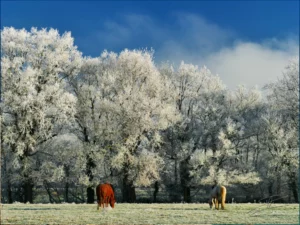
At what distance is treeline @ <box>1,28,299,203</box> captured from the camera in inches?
1746

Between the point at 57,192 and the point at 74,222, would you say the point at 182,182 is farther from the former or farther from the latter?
the point at 74,222

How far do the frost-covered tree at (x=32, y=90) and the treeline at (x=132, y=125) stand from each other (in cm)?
10

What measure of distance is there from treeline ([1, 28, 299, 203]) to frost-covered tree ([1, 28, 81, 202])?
103 mm

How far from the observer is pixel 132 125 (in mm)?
46469

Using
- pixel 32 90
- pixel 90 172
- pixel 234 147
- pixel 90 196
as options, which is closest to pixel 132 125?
pixel 90 172

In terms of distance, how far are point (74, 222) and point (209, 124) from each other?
132 ft

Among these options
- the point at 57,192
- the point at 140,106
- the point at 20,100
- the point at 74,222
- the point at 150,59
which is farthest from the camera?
the point at 57,192

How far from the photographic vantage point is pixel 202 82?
57.2m

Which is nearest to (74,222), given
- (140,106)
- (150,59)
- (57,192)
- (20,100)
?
(20,100)

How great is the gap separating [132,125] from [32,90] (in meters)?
10.4

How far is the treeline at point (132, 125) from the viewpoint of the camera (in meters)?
44.3

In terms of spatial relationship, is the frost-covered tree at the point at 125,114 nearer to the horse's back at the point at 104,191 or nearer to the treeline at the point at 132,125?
the treeline at the point at 132,125

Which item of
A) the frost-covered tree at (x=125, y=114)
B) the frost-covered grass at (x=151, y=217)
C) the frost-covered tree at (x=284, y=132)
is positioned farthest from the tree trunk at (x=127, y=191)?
the frost-covered grass at (x=151, y=217)

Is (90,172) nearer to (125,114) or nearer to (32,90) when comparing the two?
(125,114)
